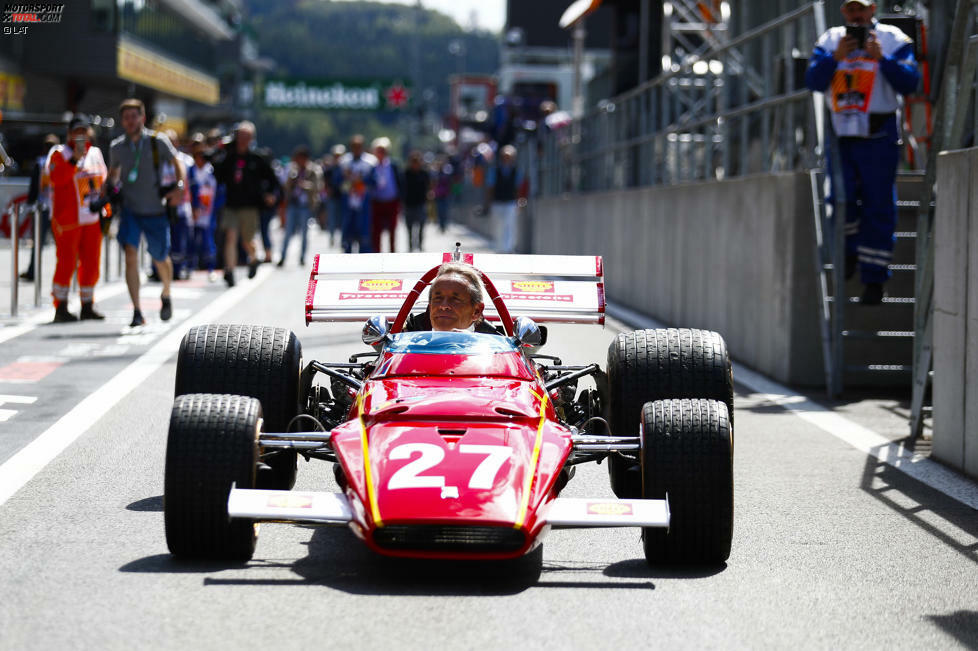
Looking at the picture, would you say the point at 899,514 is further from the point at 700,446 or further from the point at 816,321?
→ the point at 816,321

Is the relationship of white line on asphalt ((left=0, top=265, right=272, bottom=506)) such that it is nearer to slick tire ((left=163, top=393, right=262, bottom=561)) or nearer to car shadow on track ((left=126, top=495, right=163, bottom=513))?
car shadow on track ((left=126, top=495, right=163, bottom=513))

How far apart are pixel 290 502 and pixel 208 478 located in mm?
334

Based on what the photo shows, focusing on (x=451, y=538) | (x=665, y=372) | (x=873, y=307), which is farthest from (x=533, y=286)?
(x=873, y=307)

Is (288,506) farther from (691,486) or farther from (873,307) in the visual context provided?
(873,307)

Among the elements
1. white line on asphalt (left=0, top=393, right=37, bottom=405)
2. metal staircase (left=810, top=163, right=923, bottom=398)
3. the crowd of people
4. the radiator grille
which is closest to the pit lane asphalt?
the radiator grille

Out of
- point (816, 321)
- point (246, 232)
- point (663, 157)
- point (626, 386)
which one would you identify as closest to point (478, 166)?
point (246, 232)

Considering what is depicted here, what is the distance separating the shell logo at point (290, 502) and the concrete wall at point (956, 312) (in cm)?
400

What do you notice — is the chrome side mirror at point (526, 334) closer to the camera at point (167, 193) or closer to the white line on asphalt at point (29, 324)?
the white line on asphalt at point (29, 324)

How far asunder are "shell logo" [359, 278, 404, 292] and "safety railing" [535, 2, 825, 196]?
514cm

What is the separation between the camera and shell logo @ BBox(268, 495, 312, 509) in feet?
20.0

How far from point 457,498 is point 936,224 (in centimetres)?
491

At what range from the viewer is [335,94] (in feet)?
291

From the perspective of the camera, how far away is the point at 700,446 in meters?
6.41

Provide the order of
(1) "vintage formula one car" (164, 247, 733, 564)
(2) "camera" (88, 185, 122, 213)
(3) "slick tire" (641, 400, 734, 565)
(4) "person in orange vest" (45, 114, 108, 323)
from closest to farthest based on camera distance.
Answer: (1) "vintage formula one car" (164, 247, 733, 564), (3) "slick tire" (641, 400, 734, 565), (2) "camera" (88, 185, 122, 213), (4) "person in orange vest" (45, 114, 108, 323)
